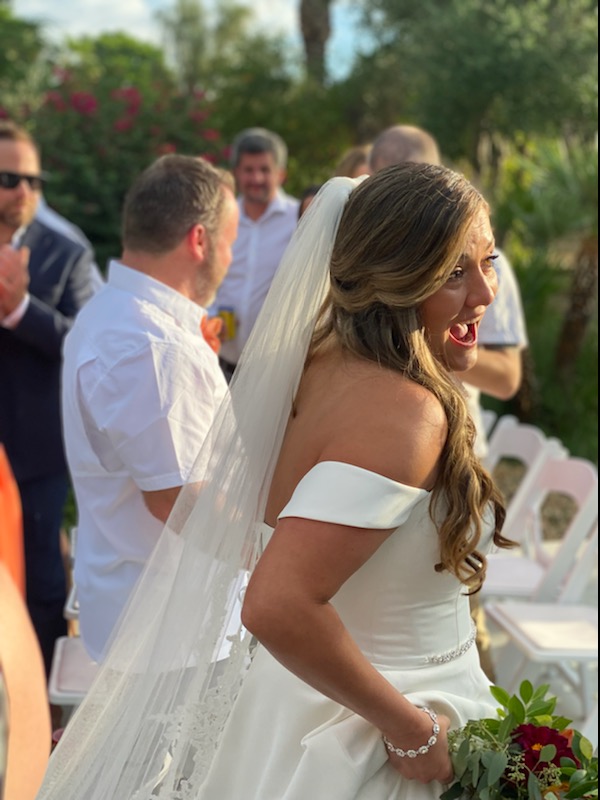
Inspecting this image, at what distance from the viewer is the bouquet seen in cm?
188

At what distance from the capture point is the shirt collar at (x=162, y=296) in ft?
8.73

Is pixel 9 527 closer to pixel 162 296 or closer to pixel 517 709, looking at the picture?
pixel 517 709

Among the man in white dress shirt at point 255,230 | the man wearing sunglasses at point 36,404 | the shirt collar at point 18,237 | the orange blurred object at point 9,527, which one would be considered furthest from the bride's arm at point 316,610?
the shirt collar at point 18,237

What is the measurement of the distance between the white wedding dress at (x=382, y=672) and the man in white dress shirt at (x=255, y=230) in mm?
2598

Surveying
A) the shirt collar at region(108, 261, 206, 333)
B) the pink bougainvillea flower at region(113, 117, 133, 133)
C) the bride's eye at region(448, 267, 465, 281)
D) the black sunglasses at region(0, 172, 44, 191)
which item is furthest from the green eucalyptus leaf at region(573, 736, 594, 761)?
the pink bougainvillea flower at region(113, 117, 133, 133)

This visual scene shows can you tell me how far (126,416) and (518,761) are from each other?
3.87 feet

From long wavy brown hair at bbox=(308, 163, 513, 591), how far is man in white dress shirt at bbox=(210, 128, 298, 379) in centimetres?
263

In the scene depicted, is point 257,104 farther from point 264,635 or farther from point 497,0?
point 264,635

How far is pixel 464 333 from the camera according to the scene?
2.02m

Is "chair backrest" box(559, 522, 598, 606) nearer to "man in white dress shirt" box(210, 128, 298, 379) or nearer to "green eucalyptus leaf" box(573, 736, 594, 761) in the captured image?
"man in white dress shirt" box(210, 128, 298, 379)

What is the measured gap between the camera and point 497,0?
980cm

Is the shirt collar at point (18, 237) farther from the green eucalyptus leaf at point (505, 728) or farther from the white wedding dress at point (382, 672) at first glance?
the green eucalyptus leaf at point (505, 728)

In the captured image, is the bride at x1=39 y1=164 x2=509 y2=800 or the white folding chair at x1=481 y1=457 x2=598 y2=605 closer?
the bride at x1=39 y1=164 x2=509 y2=800

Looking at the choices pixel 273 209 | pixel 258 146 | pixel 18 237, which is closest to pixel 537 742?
pixel 18 237
